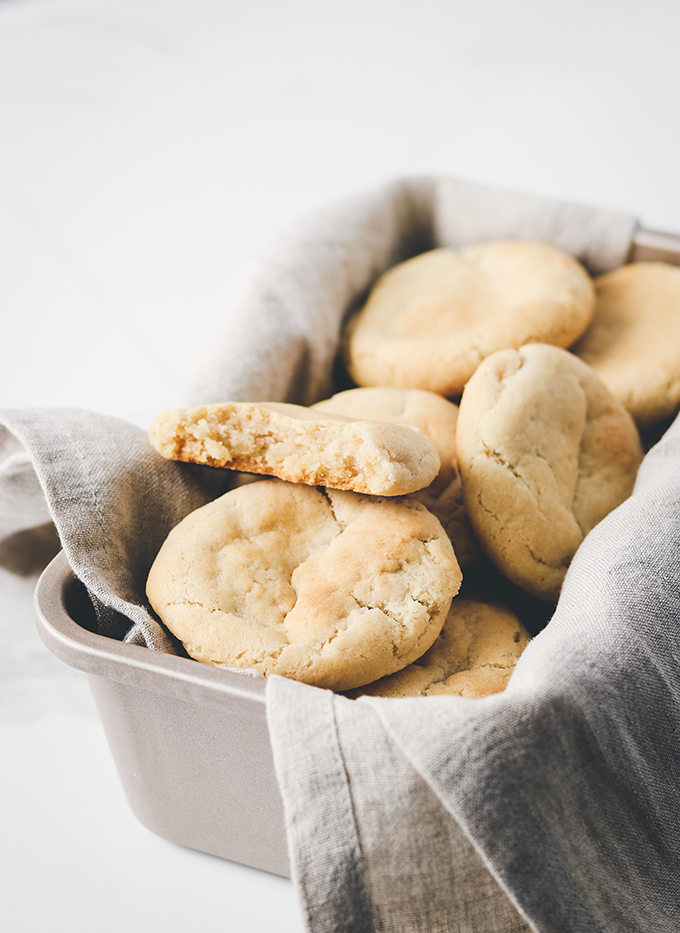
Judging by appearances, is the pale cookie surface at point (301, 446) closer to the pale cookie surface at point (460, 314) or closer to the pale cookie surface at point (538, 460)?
the pale cookie surface at point (538, 460)

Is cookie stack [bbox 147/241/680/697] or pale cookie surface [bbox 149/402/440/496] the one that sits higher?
pale cookie surface [bbox 149/402/440/496]

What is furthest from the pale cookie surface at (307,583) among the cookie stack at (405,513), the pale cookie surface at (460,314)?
the pale cookie surface at (460,314)

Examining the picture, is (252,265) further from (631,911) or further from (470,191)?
(631,911)

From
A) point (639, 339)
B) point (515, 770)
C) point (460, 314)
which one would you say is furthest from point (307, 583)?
point (639, 339)

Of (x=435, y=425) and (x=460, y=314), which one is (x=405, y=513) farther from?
(x=460, y=314)

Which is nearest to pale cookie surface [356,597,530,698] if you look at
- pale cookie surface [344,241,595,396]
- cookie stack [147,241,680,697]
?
cookie stack [147,241,680,697]

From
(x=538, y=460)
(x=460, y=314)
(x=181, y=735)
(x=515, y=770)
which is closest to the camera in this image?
(x=515, y=770)

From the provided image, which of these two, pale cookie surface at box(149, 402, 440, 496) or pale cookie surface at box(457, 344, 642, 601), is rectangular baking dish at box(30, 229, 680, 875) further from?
pale cookie surface at box(457, 344, 642, 601)
